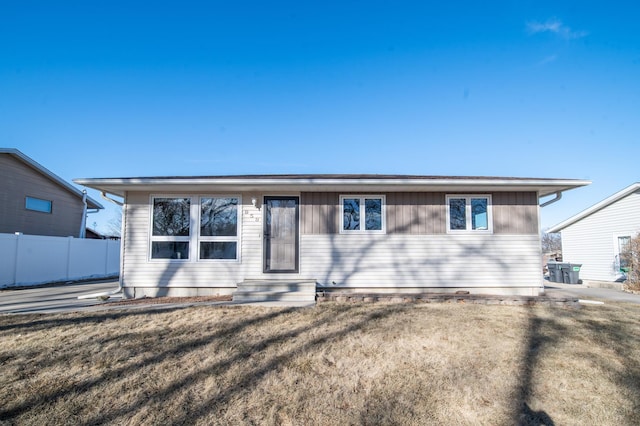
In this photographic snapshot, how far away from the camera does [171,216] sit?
7.67 metres

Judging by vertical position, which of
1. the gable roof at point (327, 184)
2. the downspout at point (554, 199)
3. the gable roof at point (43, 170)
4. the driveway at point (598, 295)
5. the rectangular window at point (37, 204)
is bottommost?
the driveway at point (598, 295)

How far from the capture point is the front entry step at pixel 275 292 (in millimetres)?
6527

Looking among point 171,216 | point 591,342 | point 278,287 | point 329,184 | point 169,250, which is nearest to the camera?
point 591,342

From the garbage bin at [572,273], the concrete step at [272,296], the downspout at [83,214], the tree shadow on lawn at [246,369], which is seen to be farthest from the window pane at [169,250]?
the garbage bin at [572,273]

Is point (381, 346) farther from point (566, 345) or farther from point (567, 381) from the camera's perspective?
point (566, 345)

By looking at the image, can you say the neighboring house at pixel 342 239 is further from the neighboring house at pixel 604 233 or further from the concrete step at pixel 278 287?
the neighboring house at pixel 604 233

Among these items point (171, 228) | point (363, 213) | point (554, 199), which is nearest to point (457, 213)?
point (363, 213)

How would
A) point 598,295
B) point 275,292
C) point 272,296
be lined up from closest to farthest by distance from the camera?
point 272,296 → point 275,292 → point 598,295

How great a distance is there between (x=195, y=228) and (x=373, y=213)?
4.29 meters

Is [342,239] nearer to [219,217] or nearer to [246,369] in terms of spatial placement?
[219,217]

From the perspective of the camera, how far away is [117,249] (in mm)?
16062

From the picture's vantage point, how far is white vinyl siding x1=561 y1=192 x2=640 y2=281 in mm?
12672

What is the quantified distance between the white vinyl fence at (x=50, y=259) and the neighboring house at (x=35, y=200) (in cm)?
260

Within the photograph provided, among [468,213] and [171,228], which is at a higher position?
[468,213]
